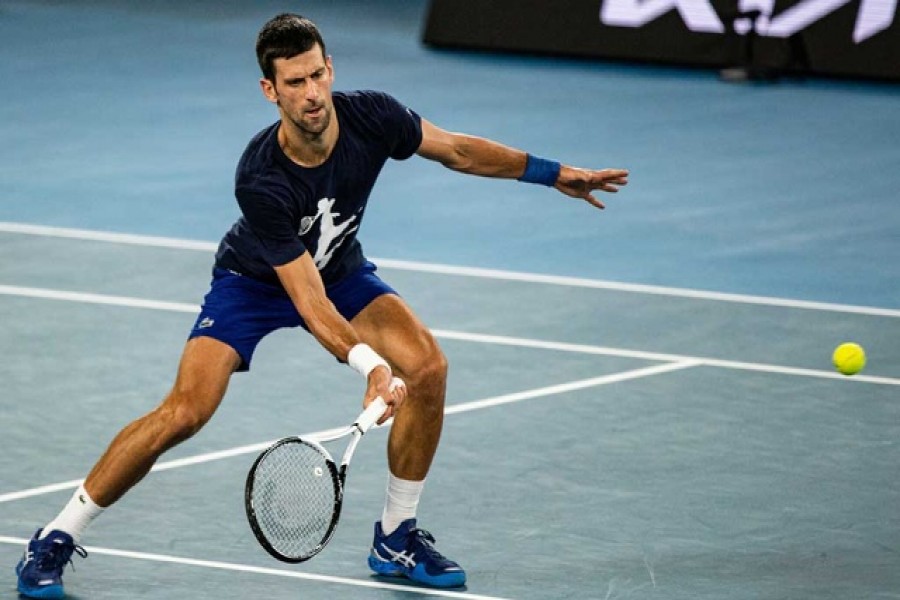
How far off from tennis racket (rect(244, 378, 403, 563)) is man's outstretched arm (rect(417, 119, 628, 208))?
1225 mm

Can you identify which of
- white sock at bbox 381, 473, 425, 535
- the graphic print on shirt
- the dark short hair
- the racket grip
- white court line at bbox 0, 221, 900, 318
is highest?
the dark short hair

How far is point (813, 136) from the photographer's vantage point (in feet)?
47.9

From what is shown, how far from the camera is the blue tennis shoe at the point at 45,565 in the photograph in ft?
22.1

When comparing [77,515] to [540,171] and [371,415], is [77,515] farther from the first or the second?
[540,171]

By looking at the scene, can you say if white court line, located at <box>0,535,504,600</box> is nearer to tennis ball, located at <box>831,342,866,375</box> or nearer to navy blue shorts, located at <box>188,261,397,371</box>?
navy blue shorts, located at <box>188,261,397,371</box>

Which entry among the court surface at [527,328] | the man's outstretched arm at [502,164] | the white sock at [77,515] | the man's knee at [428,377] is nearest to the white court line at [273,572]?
the court surface at [527,328]

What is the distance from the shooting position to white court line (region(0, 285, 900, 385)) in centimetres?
955

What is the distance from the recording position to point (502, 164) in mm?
7172

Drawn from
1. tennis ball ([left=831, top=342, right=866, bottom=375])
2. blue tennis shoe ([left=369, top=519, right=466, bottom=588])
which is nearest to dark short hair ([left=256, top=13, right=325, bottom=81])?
blue tennis shoe ([left=369, top=519, right=466, bottom=588])

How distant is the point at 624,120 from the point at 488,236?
3293 millimetres

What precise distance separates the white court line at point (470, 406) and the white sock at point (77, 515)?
77cm

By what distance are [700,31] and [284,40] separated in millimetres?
10201

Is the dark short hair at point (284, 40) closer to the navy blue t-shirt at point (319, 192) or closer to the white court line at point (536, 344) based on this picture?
the navy blue t-shirt at point (319, 192)

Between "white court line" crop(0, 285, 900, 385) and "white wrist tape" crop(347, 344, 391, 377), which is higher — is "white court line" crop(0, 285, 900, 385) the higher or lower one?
the lower one
